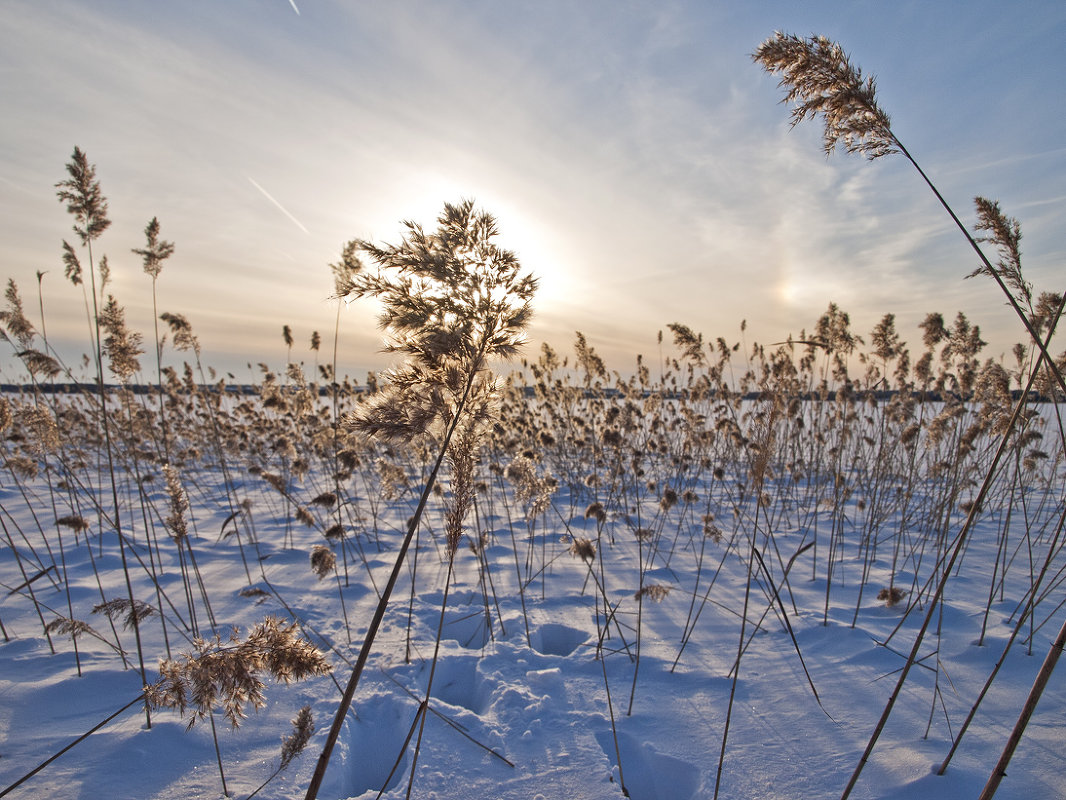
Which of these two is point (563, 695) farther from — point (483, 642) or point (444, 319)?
point (444, 319)

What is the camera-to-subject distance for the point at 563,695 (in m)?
2.75

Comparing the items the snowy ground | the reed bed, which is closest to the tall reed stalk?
the reed bed

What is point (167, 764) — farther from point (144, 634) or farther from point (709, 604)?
point (709, 604)

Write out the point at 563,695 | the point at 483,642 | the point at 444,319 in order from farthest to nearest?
the point at 483,642 < the point at 563,695 < the point at 444,319

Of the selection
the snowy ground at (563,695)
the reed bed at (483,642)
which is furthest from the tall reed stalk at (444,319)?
the snowy ground at (563,695)

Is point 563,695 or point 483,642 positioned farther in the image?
point 483,642

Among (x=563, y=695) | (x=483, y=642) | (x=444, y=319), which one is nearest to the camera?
(x=444, y=319)

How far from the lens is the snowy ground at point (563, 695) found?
6.89ft

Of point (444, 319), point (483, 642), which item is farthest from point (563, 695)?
point (444, 319)

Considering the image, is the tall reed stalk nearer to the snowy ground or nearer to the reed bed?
the reed bed

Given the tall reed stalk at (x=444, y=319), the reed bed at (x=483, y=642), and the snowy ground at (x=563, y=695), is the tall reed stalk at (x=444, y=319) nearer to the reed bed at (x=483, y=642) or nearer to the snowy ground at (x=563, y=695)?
the reed bed at (x=483, y=642)

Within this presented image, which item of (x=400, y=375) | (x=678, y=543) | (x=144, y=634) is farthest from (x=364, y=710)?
(x=678, y=543)

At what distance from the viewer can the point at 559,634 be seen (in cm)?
356

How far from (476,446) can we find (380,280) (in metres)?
0.64
